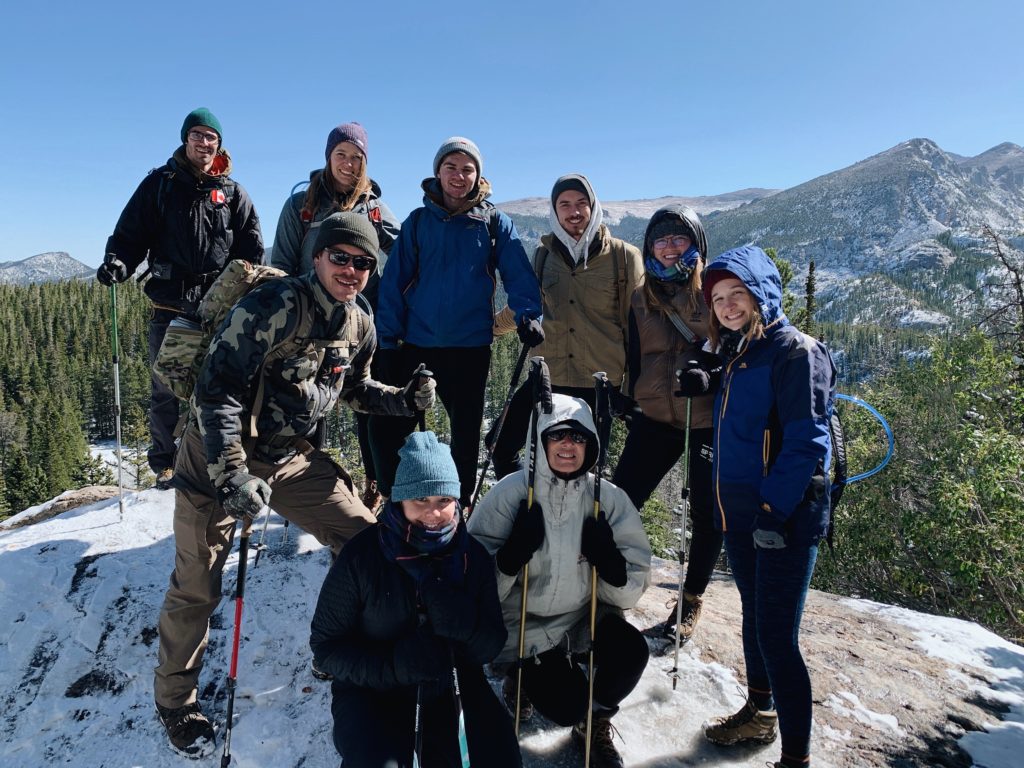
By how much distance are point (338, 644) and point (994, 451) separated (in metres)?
14.0

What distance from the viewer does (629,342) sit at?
5.02 meters

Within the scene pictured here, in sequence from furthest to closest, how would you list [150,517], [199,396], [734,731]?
[150,517]
[734,731]
[199,396]

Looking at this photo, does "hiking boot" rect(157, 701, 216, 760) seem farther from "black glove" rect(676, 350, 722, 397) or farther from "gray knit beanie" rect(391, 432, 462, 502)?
"black glove" rect(676, 350, 722, 397)

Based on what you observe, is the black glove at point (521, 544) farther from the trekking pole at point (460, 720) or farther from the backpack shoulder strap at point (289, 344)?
the backpack shoulder strap at point (289, 344)

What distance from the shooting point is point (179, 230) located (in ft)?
18.7

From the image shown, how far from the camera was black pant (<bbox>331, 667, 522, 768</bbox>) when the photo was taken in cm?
314

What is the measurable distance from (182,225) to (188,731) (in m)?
4.48

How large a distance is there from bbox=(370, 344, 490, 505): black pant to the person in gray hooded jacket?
4.36 ft

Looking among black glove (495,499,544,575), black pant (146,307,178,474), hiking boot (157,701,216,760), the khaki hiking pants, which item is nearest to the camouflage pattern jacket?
the khaki hiking pants

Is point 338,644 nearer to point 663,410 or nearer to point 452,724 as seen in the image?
point 452,724

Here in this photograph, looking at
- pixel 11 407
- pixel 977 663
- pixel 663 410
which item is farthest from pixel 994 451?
pixel 11 407

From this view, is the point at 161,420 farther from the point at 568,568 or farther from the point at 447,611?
the point at 568,568

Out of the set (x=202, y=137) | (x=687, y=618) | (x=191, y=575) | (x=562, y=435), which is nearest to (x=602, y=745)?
(x=687, y=618)

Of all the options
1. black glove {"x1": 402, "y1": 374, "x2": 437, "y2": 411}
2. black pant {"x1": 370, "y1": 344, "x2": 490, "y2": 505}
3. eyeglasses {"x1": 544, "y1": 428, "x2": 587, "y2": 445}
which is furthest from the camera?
black pant {"x1": 370, "y1": 344, "x2": 490, "y2": 505}
